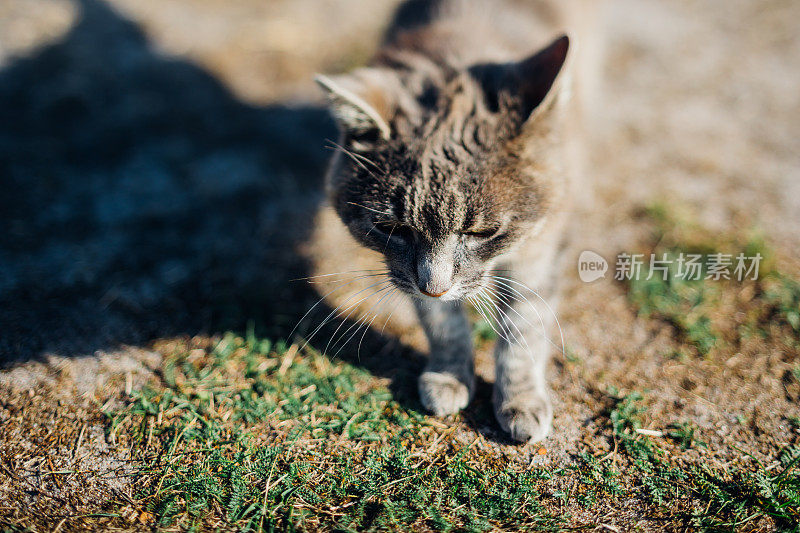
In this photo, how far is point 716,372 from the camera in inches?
88.2

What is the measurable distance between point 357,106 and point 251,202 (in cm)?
159

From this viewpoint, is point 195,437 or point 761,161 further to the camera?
point 761,161

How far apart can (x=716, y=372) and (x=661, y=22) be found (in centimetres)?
367

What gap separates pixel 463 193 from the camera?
1710 millimetres

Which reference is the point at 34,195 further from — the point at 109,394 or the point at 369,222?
the point at 369,222

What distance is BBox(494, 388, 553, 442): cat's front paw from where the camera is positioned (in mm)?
1937

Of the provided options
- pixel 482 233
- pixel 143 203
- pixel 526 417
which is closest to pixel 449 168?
pixel 482 233

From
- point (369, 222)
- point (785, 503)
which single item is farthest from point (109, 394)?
point (785, 503)

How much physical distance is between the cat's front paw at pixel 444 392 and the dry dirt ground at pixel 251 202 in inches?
2.8

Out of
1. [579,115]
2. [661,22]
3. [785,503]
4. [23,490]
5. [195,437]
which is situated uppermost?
[661,22]

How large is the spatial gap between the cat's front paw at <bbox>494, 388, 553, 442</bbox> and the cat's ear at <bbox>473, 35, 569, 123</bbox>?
3.53 feet

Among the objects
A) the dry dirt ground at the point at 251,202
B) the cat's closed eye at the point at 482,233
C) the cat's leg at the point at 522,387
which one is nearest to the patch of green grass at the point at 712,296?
the dry dirt ground at the point at 251,202

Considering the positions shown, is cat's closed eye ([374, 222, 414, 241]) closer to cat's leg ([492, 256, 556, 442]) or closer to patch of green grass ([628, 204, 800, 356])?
cat's leg ([492, 256, 556, 442])

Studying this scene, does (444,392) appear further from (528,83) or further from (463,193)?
(528,83)
